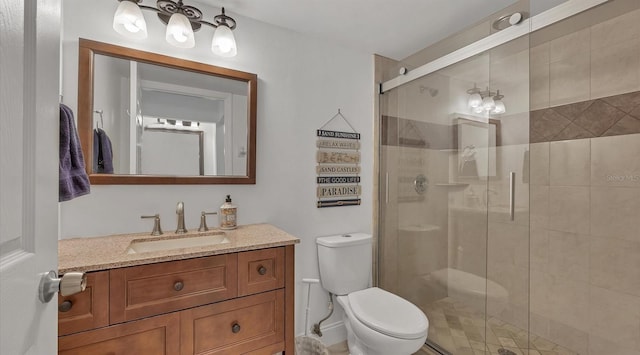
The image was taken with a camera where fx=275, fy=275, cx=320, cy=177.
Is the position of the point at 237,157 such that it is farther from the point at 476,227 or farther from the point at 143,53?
the point at 476,227

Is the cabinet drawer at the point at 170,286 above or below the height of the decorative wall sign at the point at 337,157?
below

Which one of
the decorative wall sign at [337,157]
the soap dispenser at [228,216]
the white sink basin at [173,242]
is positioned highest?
the decorative wall sign at [337,157]

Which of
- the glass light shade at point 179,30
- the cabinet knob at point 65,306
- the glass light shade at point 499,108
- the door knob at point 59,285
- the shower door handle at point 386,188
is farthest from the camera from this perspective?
the shower door handle at point 386,188

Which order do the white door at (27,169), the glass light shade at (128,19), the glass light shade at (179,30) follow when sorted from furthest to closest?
the glass light shade at (179,30)
the glass light shade at (128,19)
the white door at (27,169)

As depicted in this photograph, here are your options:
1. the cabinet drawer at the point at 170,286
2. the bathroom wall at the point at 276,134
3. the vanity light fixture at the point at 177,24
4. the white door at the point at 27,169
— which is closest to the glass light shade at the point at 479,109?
the bathroom wall at the point at 276,134

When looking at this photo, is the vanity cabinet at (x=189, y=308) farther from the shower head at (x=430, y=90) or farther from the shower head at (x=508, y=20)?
the shower head at (x=508, y=20)

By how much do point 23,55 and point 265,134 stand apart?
4.52ft

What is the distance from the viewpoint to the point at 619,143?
1.51 metres

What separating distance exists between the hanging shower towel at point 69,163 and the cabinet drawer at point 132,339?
50 cm

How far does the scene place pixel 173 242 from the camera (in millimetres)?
1442

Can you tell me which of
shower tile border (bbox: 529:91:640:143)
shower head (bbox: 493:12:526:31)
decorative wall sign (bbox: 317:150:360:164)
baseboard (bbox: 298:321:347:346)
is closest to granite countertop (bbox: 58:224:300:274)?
decorative wall sign (bbox: 317:150:360:164)

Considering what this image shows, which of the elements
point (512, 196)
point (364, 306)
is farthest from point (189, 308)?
point (512, 196)

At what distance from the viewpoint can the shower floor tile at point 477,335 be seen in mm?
1739

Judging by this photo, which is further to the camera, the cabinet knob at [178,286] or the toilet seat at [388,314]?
the toilet seat at [388,314]
